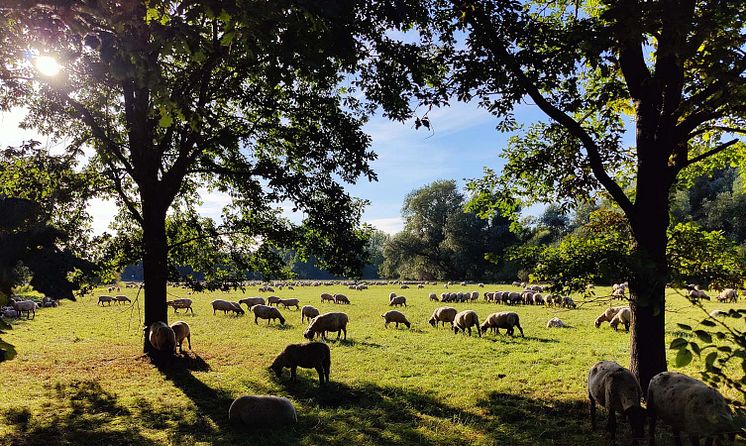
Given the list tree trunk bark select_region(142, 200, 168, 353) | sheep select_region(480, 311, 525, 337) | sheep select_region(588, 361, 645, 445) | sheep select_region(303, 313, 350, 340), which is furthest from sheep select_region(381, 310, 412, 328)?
sheep select_region(588, 361, 645, 445)

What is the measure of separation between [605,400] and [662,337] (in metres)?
2.09

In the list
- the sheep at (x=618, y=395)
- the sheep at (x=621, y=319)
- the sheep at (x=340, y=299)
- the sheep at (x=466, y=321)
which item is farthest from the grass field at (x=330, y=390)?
the sheep at (x=340, y=299)

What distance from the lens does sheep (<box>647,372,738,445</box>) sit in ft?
19.5

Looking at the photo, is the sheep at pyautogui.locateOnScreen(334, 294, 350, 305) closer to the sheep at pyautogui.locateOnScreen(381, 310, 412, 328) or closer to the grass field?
the sheep at pyautogui.locateOnScreen(381, 310, 412, 328)

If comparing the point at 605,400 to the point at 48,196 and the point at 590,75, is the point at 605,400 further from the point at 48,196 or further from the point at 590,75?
the point at 48,196

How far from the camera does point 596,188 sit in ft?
36.1

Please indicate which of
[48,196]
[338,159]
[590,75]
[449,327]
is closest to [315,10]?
[338,159]

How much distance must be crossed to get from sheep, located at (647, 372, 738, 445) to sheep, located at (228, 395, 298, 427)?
20.3 feet

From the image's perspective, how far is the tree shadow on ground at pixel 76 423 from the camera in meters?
7.18

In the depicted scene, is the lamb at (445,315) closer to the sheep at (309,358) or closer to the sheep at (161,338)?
the sheep at (309,358)

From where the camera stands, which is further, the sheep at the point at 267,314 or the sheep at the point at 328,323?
the sheep at the point at 267,314

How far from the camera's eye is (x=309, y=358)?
1119 centimetres

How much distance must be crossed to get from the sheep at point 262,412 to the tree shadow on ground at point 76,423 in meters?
1.49

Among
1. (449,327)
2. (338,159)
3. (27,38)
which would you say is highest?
(27,38)
